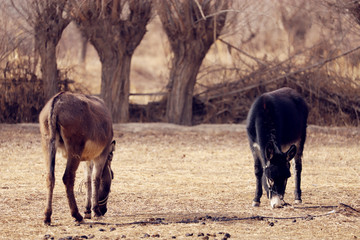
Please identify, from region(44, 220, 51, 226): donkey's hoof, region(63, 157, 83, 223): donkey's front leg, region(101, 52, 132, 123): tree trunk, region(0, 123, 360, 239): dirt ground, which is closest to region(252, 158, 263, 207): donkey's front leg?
region(0, 123, 360, 239): dirt ground

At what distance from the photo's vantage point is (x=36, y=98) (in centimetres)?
1688

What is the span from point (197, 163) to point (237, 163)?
32.2 inches

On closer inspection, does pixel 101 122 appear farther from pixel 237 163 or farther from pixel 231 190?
pixel 237 163

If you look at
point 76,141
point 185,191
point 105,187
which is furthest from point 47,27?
point 76,141

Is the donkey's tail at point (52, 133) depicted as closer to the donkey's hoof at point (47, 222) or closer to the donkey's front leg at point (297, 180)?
the donkey's hoof at point (47, 222)

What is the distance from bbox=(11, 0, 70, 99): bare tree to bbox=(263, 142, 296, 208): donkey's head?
30.1 ft

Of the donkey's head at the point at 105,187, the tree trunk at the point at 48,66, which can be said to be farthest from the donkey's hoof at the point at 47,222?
the tree trunk at the point at 48,66

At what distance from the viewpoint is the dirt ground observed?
654 cm

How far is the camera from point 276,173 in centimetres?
734

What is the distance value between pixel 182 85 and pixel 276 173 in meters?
10.2

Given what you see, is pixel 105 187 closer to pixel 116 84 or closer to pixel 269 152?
pixel 269 152

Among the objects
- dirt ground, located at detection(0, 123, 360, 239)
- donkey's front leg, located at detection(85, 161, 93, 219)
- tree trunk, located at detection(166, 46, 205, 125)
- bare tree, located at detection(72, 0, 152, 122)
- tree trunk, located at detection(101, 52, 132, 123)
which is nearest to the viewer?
dirt ground, located at detection(0, 123, 360, 239)

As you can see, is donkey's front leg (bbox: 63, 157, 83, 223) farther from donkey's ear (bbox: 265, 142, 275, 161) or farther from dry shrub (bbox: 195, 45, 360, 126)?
dry shrub (bbox: 195, 45, 360, 126)

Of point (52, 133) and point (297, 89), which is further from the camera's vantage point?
point (297, 89)
